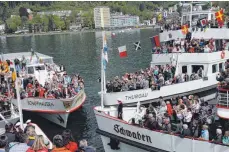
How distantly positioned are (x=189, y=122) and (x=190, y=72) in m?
9.70

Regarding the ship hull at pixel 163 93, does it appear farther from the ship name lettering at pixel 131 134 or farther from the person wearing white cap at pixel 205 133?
the person wearing white cap at pixel 205 133

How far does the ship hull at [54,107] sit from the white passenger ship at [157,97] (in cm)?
231

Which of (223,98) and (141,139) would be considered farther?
(141,139)

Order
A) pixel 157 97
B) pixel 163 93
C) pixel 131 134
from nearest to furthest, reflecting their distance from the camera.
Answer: pixel 131 134 < pixel 157 97 < pixel 163 93

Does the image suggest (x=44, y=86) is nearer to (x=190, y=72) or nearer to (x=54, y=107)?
(x=54, y=107)

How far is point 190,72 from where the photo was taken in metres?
22.5

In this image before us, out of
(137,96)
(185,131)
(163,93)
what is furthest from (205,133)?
(163,93)

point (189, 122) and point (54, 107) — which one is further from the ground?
point (189, 122)

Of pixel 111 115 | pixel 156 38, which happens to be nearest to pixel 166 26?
pixel 156 38

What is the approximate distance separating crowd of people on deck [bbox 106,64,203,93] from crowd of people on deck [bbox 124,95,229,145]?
5.27 metres

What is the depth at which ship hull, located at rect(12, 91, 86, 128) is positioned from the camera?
2042cm

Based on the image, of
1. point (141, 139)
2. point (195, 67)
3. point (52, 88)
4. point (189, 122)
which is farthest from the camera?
point (195, 67)

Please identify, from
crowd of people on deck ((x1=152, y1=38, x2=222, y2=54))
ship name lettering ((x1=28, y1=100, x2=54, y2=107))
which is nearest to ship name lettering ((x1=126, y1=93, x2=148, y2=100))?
crowd of people on deck ((x1=152, y1=38, x2=222, y2=54))

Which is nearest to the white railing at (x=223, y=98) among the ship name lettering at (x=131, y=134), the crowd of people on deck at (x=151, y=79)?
the ship name lettering at (x=131, y=134)
